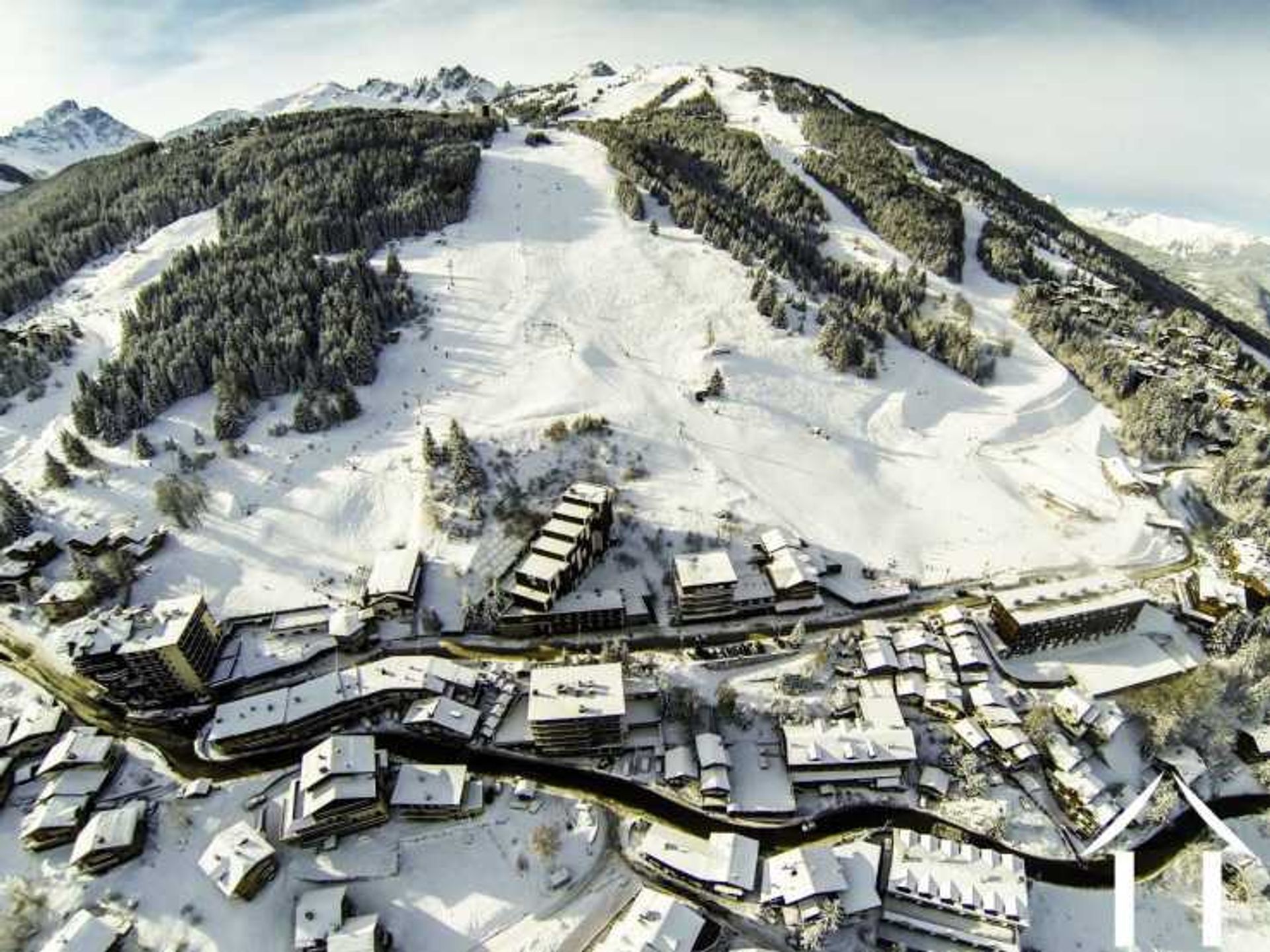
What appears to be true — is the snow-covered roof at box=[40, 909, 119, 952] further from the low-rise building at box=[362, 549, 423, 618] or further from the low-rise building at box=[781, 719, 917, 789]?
the low-rise building at box=[781, 719, 917, 789]

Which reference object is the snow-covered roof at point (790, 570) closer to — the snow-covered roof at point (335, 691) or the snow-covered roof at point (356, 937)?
the snow-covered roof at point (335, 691)

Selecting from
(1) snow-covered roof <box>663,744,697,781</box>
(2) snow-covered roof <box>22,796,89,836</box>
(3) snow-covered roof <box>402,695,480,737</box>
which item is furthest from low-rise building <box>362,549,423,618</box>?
(1) snow-covered roof <box>663,744,697,781</box>

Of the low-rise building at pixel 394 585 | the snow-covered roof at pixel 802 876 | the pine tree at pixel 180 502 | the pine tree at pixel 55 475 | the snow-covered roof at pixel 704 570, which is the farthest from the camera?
the pine tree at pixel 55 475

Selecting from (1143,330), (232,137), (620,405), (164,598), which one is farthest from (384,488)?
(1143,330)

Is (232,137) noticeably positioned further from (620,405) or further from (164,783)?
(164,783)

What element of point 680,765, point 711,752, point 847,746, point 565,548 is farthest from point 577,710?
point 847,746

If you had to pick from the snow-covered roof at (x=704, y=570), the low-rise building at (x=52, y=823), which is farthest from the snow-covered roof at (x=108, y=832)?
the snow-covered roof at (x=704, y=570)

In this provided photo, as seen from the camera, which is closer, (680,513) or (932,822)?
(932,822)
